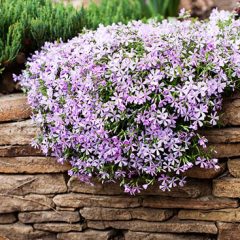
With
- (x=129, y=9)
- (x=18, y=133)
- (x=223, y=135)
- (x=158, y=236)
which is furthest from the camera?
(x=129, y=9)

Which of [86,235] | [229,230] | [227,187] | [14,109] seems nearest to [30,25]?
[14,109]

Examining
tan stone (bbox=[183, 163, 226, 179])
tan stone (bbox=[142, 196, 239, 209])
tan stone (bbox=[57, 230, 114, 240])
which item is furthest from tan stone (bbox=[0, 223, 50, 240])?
tan stone (bbox=[183, 163, 226, 179])

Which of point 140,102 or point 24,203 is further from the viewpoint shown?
point 24,203

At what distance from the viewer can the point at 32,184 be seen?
2754mm

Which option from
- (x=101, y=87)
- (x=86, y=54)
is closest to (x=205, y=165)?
(x=101, y=87)

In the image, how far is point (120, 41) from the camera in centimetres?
245

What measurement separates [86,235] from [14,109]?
0.81 metres

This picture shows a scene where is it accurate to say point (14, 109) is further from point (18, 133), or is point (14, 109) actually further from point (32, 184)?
point (32, 184)

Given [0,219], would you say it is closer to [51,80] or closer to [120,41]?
[51,80]

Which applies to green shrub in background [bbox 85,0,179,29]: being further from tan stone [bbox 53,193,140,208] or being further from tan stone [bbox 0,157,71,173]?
tan stone [bbox 53,193,140,208]

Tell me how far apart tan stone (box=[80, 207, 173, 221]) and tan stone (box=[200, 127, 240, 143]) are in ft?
1.53

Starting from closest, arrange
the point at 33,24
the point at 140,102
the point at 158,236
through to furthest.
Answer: the point at 140,102 < the point at 158,236 < the point at 33,24

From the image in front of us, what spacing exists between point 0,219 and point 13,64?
94 centimetres

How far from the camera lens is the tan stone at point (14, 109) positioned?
276 centimetres
